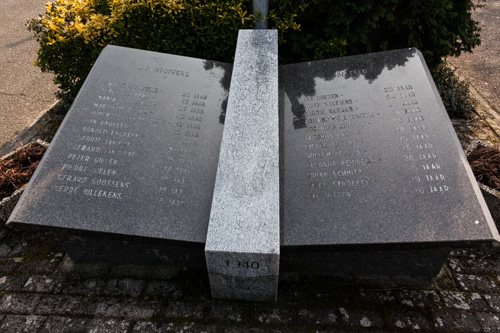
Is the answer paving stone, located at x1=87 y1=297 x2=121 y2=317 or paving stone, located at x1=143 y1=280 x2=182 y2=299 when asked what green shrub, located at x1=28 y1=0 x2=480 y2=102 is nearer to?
paving stone, located at x1=143 y1=280 x2=182 y2=299

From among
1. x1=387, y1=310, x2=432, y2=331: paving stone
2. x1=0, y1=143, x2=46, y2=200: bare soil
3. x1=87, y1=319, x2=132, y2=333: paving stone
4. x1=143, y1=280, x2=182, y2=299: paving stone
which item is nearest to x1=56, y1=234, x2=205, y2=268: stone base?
x1=143, y1=280, x2=182, y2=299: paving stone

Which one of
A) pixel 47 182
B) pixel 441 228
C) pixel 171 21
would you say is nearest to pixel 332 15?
pixel 171 21

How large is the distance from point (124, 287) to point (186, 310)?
696 mm

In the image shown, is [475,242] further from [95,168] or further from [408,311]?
[95,168]

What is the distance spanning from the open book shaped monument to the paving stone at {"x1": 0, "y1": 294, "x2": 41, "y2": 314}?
1.65ft

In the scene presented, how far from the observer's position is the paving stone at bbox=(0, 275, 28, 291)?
3279mm

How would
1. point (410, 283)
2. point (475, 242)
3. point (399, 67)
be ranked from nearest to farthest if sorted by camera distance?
point (475, 242) → point (410, 283) → point (399, 67)

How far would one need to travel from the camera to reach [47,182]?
301 centimetres

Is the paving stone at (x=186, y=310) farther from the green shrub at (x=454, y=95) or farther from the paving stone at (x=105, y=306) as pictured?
the green shrub at (x=454, y=95)

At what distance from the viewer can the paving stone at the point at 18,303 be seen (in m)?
3.08

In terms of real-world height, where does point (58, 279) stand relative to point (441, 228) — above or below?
below

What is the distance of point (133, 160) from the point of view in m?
3.21

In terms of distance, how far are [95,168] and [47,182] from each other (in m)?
0.42

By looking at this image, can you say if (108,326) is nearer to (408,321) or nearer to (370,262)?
(370,262)
